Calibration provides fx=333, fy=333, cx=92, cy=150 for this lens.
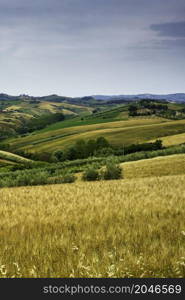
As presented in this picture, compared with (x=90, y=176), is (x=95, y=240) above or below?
above

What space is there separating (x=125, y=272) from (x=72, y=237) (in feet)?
5.78

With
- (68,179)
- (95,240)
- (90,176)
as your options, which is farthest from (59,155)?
(95,240)

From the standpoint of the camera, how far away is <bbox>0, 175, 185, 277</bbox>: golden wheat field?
12.9 ft

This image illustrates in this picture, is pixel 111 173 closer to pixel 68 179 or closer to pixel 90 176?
pixel 90 176

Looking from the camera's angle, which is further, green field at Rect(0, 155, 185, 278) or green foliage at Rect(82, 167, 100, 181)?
green foliage at Rect(82, 167, 100, 181)

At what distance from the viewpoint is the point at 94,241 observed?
17.1 feet

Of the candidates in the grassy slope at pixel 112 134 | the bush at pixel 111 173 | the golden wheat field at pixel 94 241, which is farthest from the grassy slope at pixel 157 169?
the grassy slope at pixel 112 134

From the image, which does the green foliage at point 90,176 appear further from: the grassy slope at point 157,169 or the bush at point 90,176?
the grassy slope at point 157,169

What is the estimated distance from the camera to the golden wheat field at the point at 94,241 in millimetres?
3941

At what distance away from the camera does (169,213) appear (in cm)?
730

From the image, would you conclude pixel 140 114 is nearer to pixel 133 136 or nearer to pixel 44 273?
pixel 133 136

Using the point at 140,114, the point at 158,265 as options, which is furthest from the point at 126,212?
the point at 140,114

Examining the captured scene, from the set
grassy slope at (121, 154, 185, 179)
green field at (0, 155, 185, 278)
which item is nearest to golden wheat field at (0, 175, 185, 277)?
green field at (0, 155, 185, 278)

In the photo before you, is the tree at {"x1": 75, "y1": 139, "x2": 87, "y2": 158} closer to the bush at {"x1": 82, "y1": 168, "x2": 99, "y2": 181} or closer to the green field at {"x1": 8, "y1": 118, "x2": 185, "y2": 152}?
the green field at {"x1": 8, "y1": 118, "x2": 185, "y2": 152}
